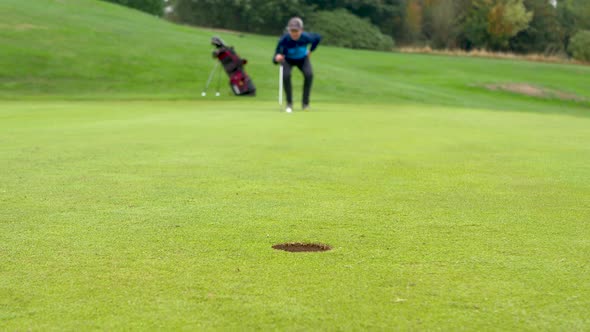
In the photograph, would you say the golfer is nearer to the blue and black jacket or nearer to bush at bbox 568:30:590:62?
the blue and black jacket

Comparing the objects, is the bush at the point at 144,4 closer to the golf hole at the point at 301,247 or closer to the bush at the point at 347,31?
the bush at the point at 347,31

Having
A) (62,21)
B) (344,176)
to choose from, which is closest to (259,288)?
(344,176)

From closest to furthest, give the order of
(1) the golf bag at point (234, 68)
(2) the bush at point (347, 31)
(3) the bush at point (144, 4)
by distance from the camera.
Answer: (1) the golf bag at point (234, 68)
(2) the bush at point (347, 31)
(3) the bush at point (144, 4)

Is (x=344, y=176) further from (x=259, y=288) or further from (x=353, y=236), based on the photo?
(x=259, y=288)

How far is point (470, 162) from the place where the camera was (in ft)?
24.6

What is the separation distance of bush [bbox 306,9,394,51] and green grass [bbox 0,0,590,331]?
4946cm

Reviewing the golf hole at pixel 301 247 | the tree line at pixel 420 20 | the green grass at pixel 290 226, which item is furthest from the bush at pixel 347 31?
the golf hole at pixel 301 247

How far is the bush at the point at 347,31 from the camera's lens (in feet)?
199

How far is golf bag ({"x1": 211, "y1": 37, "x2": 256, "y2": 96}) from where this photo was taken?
73.3ft

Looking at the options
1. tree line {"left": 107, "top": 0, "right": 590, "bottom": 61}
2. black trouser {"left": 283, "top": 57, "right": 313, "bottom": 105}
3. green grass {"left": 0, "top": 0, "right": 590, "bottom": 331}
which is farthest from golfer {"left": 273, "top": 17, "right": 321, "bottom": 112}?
tree line {"left": 107, "top": 0, "right": 590, "bottom": 61}

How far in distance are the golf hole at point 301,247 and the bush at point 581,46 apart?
5499 cm

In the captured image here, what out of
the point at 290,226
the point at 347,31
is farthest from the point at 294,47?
the point at 347,31

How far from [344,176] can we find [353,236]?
2.23 meters

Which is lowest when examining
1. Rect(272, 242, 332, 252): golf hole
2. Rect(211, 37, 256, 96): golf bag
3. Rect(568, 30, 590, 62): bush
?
Rect(568, 30, 590, 62): bush
